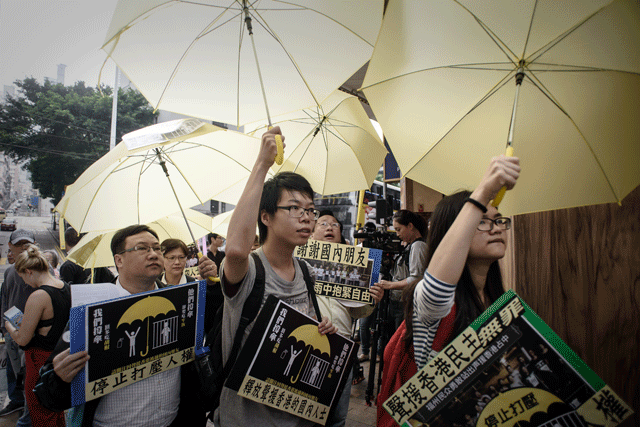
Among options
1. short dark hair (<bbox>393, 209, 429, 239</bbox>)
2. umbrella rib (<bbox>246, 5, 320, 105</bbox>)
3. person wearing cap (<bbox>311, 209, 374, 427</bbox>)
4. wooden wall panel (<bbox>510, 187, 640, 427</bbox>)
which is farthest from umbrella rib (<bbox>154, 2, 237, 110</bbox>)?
short dark hair (<bbox>393, 209, 429, 239</bbox>)

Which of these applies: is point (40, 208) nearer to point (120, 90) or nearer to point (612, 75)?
point (120, 90)

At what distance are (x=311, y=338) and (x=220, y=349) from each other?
17.8 inches

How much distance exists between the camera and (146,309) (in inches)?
75.4

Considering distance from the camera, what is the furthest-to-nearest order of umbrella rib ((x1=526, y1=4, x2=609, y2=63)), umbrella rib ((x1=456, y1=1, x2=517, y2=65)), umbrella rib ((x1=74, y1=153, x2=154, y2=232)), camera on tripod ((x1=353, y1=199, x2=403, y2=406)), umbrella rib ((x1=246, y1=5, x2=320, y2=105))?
camera on tripod ((x1=353, y1=199, x2=403, y2=406)) → umbrella rib ((x1=74, y1=153, x2=154, y2=232)) → umbrella rib ((x1=246, y1=5, x2=320, y2=105)) → umbrella rib ((x1=456, y1=1, x2=517, y2=65)) → umbrella rib ((x1=526, y1=4, x2=609, y2=63))

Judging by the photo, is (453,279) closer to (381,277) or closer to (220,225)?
(381,277)

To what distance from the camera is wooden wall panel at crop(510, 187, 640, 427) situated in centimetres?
186

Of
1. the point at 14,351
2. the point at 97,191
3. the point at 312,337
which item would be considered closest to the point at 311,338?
the point at 312,337

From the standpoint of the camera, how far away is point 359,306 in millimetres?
3150

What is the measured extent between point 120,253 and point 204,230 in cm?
296

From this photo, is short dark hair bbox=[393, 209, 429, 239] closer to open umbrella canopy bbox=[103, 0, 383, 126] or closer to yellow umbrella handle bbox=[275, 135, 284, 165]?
open umbrella canopy bbox=[103, 0, 383, 126]

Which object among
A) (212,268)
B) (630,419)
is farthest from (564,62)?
(212,268)

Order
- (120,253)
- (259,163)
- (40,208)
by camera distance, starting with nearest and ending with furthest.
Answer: (259,163) < (120,253) < (40,208)

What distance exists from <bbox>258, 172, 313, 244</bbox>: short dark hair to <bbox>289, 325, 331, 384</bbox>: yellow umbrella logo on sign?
0.52m

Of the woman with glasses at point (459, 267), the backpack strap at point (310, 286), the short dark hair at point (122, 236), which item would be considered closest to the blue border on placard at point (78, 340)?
the short dark hair at point (122, 236)
